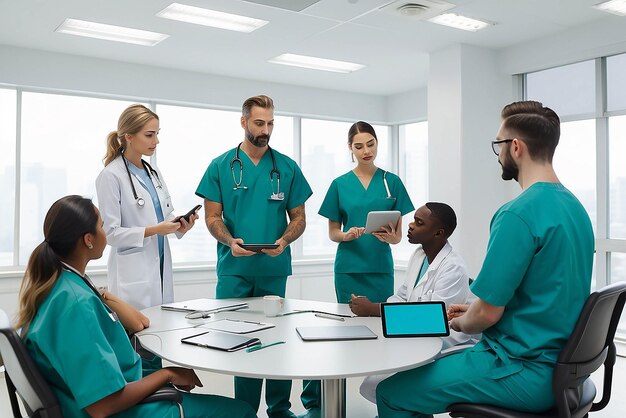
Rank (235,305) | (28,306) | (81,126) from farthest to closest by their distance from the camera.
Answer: (81,126) → (235,305) → (28,306)

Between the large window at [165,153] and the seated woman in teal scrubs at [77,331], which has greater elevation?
the large window at [165,153]

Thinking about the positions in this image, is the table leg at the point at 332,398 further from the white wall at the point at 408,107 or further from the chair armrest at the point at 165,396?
the white wall at the point at 408,107

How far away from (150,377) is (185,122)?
4394 mm

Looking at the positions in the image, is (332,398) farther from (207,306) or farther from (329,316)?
(207,306)

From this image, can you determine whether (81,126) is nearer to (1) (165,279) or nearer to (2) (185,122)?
(2) (185,122)

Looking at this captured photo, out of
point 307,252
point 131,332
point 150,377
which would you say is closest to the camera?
point 150,377

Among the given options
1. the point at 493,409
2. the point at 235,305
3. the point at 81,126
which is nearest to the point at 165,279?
the point at 235,305

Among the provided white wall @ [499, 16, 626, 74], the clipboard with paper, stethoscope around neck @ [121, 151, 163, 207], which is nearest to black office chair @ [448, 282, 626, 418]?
the clipboard with paper

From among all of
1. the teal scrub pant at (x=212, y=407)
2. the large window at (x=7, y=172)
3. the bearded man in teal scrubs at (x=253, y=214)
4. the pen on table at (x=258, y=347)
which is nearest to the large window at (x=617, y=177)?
the bearded man in teal scrubs at (x=253, y=214)

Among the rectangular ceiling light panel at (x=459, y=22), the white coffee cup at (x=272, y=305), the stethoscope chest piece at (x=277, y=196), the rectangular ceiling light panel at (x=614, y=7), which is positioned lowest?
the white coffee cup at (x=272, y=305)

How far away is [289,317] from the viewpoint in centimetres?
239

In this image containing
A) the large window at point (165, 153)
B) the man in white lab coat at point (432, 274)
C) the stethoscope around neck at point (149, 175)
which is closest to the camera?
the man in white lab coat at point (432, 274)

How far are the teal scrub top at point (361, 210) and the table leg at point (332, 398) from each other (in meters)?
1.22

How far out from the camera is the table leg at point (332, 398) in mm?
1993
